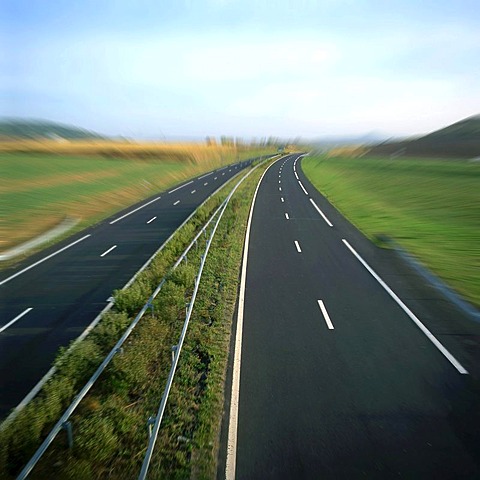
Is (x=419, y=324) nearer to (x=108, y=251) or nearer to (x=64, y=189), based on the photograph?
(x=108, y=251)

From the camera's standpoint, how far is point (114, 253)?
1830cm

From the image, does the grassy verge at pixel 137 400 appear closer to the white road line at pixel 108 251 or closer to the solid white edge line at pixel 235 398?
the solid white edge line at pixel 235 398

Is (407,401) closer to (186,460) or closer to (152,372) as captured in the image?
(186,460)

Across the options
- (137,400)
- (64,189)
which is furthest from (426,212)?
(64,189)

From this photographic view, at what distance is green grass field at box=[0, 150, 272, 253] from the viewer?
83.0ft

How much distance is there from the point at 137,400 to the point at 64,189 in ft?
115

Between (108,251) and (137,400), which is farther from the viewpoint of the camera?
(108,251)

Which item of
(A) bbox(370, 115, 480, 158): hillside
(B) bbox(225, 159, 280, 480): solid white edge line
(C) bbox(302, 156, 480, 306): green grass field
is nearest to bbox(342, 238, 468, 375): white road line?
(C) bbox(302, 156, 480, 306): green grass field

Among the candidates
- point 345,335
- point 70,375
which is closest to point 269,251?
point 345,335

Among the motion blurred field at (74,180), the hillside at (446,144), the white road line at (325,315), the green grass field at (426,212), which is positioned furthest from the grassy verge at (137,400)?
the hillside at (446,144)

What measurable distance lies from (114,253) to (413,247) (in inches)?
549

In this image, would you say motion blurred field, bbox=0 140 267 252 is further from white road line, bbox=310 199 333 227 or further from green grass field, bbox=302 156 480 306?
green grass field, bbox=302 156 480 306

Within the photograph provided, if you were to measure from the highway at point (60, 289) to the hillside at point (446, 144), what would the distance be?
7484cm

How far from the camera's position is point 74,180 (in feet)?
147
